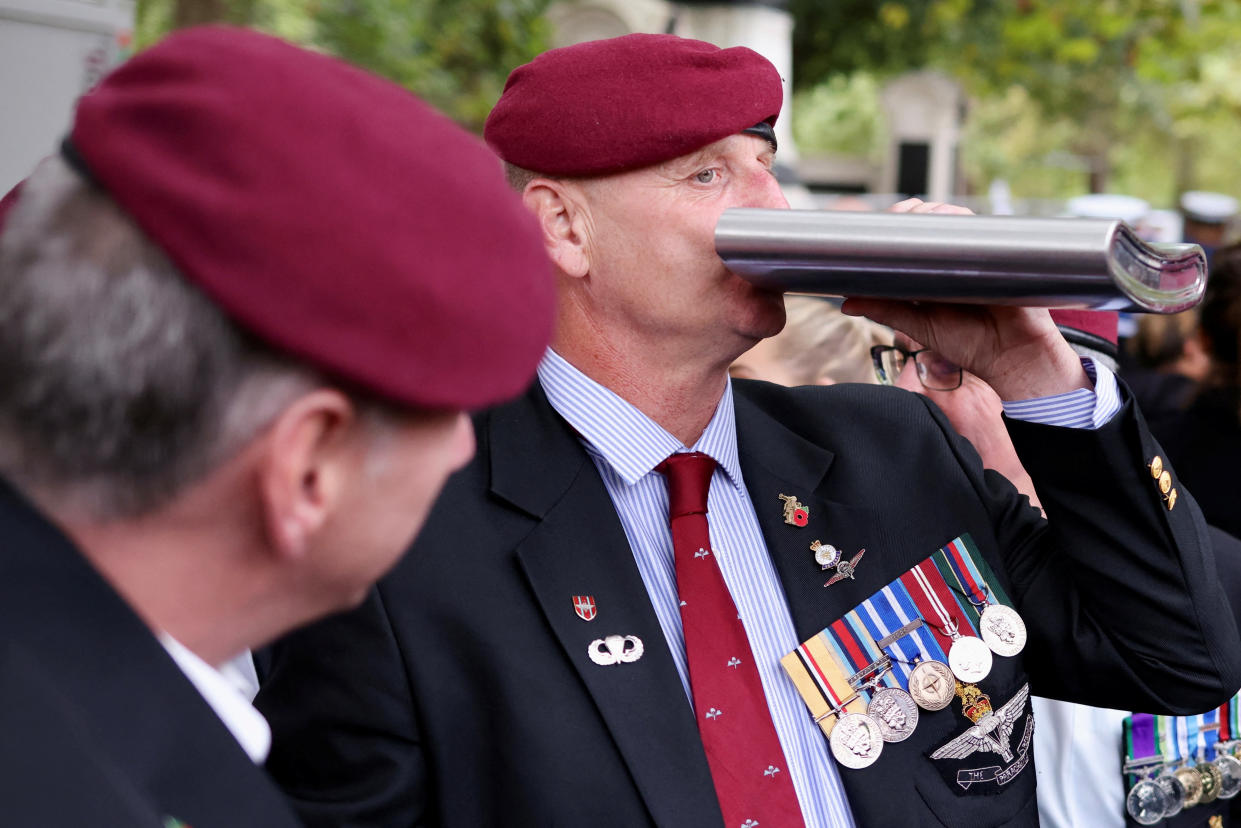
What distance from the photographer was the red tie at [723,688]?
1754 millimetres

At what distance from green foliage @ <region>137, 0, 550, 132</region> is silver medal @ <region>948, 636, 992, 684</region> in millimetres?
7923

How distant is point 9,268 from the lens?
0.92 m

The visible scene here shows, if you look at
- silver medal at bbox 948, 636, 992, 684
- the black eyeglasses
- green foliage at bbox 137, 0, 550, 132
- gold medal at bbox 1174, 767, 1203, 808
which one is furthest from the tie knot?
green foliage at bbox 137, 0, 550, 132

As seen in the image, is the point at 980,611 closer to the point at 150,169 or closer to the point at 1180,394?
the point at 150,169

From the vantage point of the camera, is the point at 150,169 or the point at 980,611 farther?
the point at 980,611

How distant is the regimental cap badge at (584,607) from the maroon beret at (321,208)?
88 cm

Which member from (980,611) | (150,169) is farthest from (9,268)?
(980,611)

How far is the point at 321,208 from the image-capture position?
883 mm

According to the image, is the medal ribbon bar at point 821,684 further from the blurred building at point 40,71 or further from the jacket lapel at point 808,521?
the blurred building at point 40,71

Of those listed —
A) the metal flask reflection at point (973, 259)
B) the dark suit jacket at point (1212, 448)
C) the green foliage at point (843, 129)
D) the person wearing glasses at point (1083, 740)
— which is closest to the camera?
the metal flask reflection at point (973, 259)

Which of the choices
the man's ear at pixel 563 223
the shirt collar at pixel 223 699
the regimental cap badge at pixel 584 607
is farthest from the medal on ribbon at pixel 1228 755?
the shirt collar at pixel 223 699

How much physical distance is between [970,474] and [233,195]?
1605mm

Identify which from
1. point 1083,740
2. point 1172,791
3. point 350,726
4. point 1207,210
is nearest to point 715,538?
point 350,726

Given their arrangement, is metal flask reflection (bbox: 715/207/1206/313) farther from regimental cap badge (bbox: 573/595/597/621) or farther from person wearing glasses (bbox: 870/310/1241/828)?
person wearing glasses (bbox: 870/310/1241/828)
